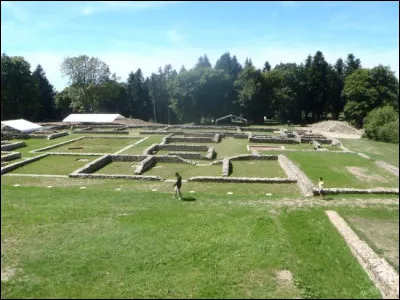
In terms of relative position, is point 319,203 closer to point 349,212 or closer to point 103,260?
point 349,212

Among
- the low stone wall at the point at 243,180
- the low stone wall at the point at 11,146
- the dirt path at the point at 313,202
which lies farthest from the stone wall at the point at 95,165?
the dirt path at the point at 313,202

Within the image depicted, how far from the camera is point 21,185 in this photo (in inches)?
720

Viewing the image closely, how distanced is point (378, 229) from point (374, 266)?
2.82 m

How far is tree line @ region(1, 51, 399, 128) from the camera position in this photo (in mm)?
52469

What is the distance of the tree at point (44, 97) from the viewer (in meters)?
62.6

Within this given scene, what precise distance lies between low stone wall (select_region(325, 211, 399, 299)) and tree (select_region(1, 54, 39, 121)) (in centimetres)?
5009

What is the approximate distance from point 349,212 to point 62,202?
11.3 meters

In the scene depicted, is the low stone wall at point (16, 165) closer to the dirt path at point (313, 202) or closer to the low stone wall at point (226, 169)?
the low stone wall at point (226, 169)

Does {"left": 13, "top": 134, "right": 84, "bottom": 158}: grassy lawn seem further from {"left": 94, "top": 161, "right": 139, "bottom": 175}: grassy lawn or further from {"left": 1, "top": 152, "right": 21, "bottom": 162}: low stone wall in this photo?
{"left": 94, "top": 161, "right": 139, "bottom": 175}: grassy lawn

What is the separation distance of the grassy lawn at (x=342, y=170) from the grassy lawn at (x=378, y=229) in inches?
129

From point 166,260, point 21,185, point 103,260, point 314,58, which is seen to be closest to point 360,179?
point 166,260

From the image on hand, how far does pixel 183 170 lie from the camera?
2311 centimetres

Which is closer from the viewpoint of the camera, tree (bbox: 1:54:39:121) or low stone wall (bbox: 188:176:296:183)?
low stone wall (bbox: 188:176:296:183)

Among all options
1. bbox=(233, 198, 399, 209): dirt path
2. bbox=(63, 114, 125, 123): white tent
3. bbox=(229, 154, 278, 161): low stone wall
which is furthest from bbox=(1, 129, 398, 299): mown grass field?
bbox=(63, 114, 125, 123): white tent
